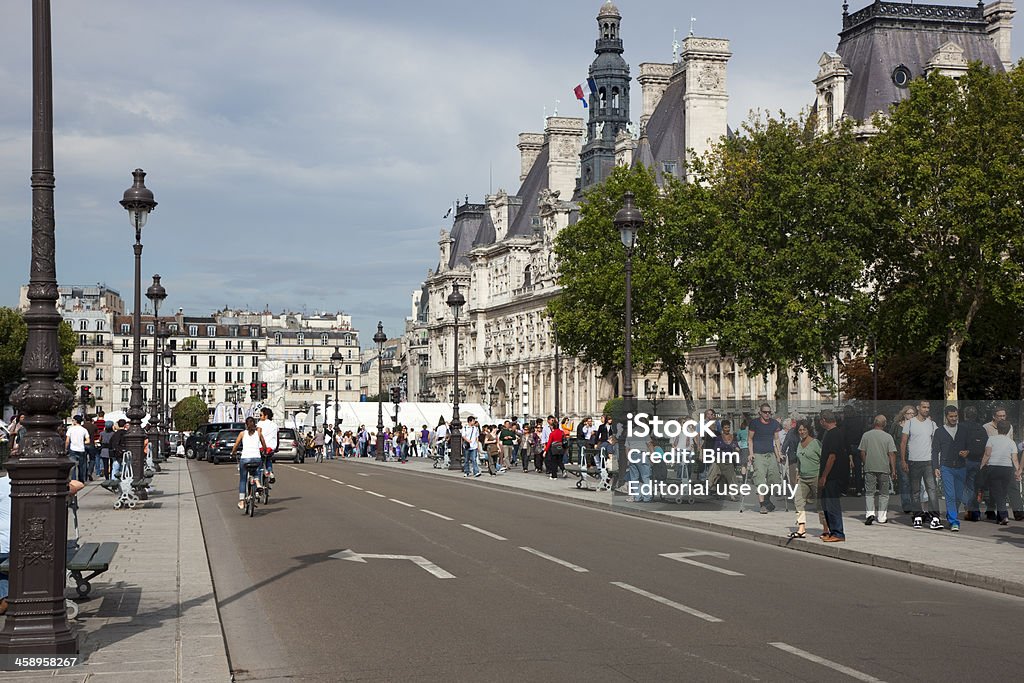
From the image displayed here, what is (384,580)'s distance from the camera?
14203mm

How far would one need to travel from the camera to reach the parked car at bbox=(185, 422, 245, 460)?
215ft

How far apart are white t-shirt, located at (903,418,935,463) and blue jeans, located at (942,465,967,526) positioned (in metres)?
0.77

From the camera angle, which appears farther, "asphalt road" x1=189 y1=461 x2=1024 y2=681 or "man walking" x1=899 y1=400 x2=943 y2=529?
"man walking" x1=899 y1=400 x2=943 y2=529

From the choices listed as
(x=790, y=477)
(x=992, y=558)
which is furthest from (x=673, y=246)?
(x=992, y=558)

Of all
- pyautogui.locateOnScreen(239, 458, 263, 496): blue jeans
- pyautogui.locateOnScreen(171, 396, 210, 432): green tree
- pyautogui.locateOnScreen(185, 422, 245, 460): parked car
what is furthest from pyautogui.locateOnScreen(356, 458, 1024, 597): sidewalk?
pyautogui.locateOnScreen(171, 396, 210, 432): green tree

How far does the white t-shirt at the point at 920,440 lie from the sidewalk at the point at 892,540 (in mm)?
1234

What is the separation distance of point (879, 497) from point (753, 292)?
26.3 m

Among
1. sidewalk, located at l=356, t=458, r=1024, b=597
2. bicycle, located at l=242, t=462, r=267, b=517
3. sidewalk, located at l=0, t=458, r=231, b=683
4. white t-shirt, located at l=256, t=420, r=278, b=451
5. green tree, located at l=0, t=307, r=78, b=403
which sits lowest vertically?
sidewalk, located at l=356, t=458, r=1024, b=597

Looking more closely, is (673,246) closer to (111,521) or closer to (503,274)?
(111,521)

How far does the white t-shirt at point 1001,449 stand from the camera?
21219mm

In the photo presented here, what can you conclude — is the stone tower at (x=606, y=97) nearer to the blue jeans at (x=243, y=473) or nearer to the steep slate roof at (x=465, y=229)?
the steep slate roof at (x=465, y=229)

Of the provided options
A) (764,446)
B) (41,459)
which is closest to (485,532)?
(764,446)

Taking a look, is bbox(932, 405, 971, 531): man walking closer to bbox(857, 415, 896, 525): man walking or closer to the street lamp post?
bbox(857, 415, 896, 525): man walking

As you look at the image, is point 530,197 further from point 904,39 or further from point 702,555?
point 702,555
